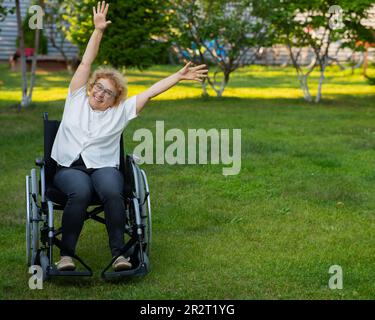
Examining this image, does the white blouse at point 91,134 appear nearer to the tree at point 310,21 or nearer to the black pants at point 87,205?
the black pants at point 87,205

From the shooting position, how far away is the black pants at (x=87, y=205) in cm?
455

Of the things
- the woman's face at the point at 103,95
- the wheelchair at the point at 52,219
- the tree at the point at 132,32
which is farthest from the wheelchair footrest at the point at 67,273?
the tree at the point at 132,32

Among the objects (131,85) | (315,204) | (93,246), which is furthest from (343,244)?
(131,85)

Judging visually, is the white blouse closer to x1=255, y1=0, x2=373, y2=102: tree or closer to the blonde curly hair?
the blonde curly hair

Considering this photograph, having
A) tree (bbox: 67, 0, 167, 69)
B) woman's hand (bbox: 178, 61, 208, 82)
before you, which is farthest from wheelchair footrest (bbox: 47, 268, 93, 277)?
tree (bbox: 67, 0, 167, 69)

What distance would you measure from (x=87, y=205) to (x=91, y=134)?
46 cm

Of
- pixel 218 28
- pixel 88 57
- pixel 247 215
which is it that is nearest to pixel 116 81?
pixel 88 57

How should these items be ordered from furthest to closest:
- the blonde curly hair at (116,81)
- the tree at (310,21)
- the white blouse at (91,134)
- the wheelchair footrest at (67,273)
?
the tree at (310,21) < the blonde curly hair at (116,81) < the white blouse at (91,134) < the wheelchair footrest at (67,273)

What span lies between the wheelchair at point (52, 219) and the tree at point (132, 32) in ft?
31.4

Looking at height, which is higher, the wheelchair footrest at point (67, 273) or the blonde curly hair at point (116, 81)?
the blonde curly hair at point (116, 81)

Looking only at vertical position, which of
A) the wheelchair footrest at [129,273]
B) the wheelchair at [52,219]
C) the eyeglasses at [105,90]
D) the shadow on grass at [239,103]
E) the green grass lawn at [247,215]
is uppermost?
the eyeglasses at [105,90]

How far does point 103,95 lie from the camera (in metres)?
4.93

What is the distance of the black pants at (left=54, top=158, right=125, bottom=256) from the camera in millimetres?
4555
